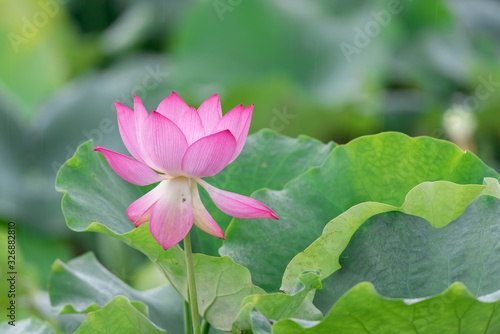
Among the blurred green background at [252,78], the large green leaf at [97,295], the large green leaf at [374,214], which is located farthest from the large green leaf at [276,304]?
the blurred green background at [252,78]

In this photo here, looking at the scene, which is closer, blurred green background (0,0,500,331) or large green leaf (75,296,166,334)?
large green leaf (75,296,166,334)

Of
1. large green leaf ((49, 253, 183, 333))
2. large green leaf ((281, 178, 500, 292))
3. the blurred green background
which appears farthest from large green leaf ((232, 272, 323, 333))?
the blurred green background

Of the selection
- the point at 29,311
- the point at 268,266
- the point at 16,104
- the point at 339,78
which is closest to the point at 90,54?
the point at 16,104

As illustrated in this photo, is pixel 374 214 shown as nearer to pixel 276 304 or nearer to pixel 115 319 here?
pixel 276 304

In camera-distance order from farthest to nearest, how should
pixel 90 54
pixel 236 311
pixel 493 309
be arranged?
pixel 90 54 → pixel 236 311 → pixel 493 309

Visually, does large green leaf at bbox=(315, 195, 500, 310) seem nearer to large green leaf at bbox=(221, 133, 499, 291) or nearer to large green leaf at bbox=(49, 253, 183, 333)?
large green leaf at bbox=(221, 133, 499, 291)

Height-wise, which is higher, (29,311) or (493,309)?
(493,309)

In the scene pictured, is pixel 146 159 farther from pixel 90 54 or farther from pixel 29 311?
pixel 90 54
